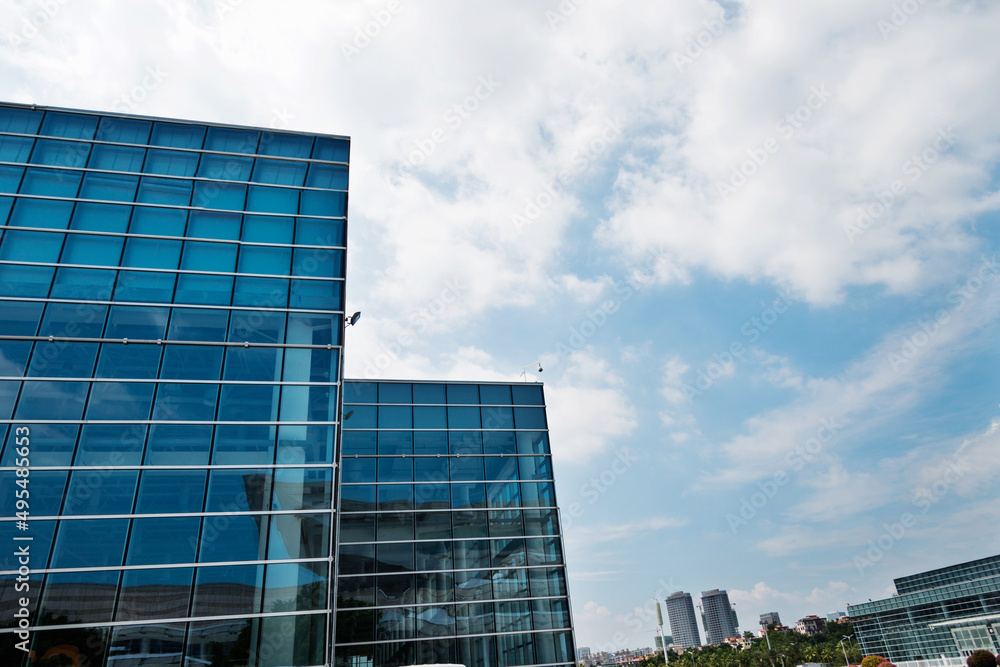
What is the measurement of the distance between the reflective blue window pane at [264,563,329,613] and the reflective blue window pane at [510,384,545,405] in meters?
16.2

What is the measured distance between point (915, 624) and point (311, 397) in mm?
123276

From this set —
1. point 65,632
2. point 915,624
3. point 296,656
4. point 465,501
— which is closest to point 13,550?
point 65,632

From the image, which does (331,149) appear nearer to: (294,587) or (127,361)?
(127,361)

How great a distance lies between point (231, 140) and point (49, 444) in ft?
43.6

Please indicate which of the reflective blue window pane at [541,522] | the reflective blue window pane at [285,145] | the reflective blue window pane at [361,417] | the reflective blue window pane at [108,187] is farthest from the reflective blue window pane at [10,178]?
the reflective blue window pane at [541,522]

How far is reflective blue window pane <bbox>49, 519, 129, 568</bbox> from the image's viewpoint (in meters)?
16.2

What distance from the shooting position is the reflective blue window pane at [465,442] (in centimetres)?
3034

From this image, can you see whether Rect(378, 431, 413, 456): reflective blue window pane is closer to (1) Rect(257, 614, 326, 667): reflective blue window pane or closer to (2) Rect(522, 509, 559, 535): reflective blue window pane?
(2) Rect(522, 509, 559, 535): reflective blue window pane

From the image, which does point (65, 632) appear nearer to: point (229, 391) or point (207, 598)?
point (207, 598)

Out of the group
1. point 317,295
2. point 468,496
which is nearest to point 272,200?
point 317,295

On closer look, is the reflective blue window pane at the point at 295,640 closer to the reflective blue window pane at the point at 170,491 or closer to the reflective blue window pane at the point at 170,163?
the reflective blue window pane at the point at 170,491

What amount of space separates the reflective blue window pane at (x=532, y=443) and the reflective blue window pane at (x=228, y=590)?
15962 mm

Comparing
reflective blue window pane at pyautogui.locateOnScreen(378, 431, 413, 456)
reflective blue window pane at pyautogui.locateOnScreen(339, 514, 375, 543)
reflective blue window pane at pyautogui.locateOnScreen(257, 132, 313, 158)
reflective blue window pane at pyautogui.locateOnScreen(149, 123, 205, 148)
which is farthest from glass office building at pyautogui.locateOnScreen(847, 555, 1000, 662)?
reflective blue window pane at pyautogui.locateOnScreen(149, 123, 205, 148)

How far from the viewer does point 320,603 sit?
17.4m
